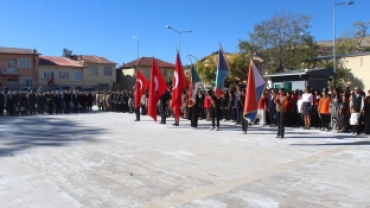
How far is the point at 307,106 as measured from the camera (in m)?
15.1

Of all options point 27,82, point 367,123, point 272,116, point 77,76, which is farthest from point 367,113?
point 77,76

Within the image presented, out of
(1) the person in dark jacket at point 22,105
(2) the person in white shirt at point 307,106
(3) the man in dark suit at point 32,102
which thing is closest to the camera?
(2) the person in white shirt at point 307,106

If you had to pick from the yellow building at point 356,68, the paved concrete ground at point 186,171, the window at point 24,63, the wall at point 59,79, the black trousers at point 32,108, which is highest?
the window at point 24,63

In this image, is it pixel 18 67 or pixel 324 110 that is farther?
pixel 18 67

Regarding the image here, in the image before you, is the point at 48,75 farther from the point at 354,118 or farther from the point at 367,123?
the point at 367,123

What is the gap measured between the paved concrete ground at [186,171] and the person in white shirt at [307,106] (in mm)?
2340

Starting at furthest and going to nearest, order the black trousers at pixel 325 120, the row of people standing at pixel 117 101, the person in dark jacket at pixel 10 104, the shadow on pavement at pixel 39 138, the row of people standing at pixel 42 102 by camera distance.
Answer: the row of people standing at pixel 117 101
the row of people standing at pixel 42 102
the person in dark jacket at pixel 10 104
the black trousers at pixel 325 120
the shadow on pavement at pixel 39 138

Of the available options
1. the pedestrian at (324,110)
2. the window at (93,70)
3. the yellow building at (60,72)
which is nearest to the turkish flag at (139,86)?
the pedestrian at (324,110)

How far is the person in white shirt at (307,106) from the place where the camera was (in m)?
15.1

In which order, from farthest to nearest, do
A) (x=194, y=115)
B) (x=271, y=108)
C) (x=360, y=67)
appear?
(x=360, y=67) < (x=271, y=108) < (x=194, y=115)

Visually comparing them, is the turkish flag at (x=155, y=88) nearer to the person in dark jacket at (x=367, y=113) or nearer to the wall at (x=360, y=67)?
the person in dark jacket at (x=367, y=113)

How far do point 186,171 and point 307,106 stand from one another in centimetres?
893

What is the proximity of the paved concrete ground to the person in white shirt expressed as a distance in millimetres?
2340

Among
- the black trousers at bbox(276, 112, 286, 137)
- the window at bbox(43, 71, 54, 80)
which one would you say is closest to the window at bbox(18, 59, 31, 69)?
the window at bbox(43, 71, 54, 80)
